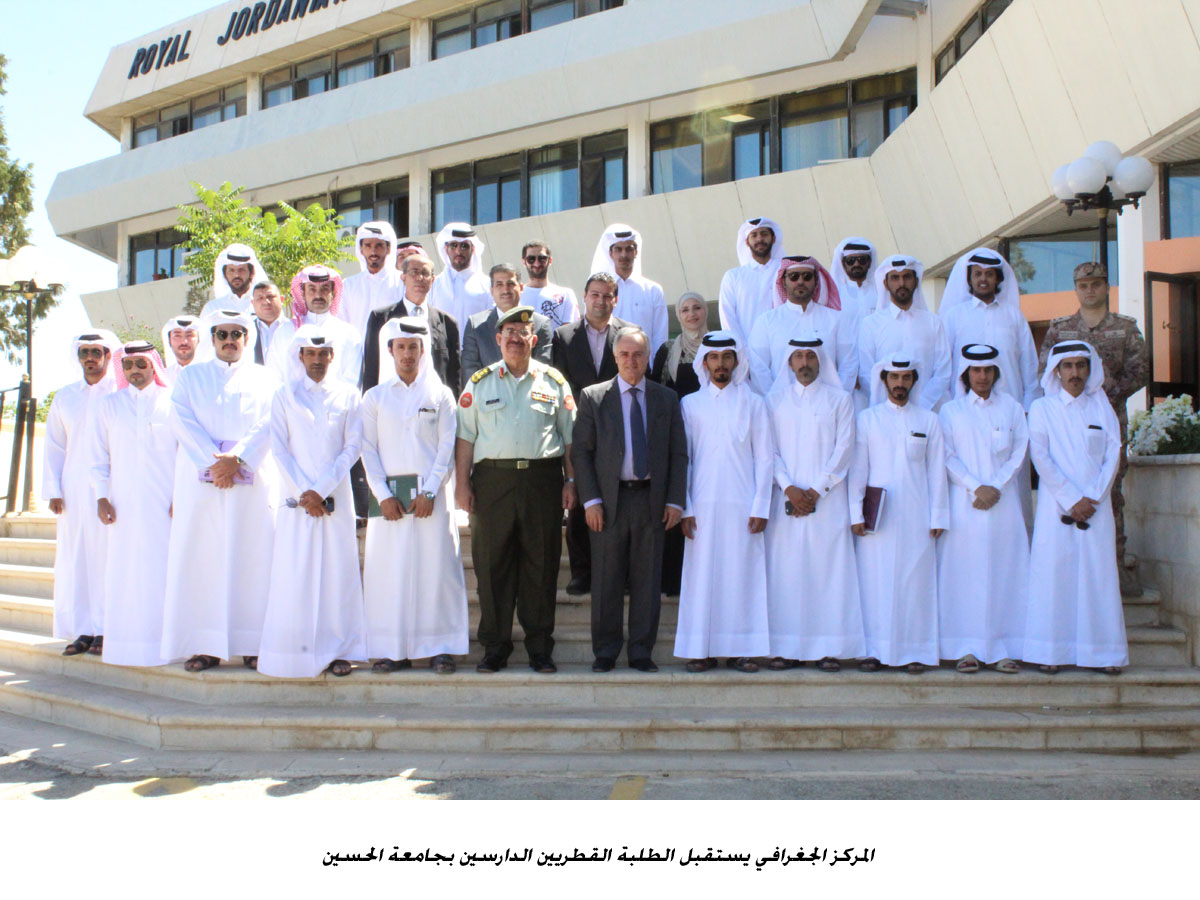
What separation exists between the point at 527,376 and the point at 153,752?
2.87 m

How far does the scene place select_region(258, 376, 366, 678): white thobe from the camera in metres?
6.19

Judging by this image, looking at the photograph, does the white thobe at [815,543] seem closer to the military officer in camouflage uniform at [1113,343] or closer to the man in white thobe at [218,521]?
the military officer in camouflage uniform at [1113,343]

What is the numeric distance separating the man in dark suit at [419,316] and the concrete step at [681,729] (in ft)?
8.19

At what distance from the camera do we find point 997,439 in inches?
253

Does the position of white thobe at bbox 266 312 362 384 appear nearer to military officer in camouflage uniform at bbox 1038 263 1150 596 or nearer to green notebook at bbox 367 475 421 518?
green notebook at bbox 367 475 421 518

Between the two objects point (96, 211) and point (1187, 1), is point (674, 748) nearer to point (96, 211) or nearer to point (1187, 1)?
point (1187, 1)

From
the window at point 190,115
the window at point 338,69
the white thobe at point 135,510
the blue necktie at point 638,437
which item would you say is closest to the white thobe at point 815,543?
the blue necktie at point 638,437

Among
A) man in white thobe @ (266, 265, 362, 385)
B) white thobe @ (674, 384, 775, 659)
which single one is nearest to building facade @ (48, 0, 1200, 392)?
white thobe @ (674, 384, 775, 659)

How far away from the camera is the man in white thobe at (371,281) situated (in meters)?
8.04

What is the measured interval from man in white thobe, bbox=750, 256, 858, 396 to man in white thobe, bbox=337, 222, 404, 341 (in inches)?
107

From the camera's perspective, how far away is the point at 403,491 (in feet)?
20.7

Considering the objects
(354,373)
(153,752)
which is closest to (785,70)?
(354,373)

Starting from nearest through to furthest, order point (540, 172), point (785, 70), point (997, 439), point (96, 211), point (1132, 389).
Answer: point (997, 439) < point (1132, 389) < point (785, 70) < point (540, 172) < point (96, 211)

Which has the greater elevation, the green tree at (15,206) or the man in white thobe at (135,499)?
the green tree at (15,206)
